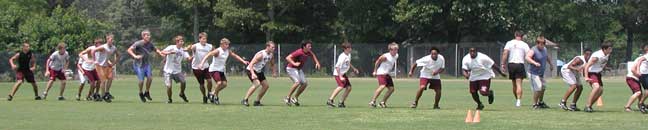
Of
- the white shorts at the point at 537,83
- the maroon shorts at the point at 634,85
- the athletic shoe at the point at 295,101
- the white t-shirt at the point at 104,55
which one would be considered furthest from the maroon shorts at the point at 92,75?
the maroon shorts at the point at 634,85

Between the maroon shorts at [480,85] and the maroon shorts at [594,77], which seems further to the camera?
the maroon shorts at [480,85]

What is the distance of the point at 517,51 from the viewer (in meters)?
19.6

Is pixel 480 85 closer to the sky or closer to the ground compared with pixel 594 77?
closer to the ground

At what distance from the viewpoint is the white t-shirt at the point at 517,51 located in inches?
770

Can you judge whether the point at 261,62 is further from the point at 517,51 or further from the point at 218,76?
the point at 517,51

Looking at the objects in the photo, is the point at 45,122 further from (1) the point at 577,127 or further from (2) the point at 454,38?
(2) the point at 454,38

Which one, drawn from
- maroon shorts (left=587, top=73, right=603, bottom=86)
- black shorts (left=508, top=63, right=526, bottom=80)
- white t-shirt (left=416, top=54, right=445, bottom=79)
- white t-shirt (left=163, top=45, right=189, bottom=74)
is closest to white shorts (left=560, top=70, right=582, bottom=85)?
maroon shorts (left=587, top=73, right=603, bottom=86)

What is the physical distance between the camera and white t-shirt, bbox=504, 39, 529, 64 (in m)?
19.5

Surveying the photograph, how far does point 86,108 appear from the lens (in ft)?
61.3

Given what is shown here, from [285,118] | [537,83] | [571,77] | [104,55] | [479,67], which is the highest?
[104,55]

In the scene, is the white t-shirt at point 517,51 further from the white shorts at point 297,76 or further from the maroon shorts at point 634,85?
the white shorts at point 297,76

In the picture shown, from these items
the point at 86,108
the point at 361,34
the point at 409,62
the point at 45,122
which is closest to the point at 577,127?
the point at 45,122

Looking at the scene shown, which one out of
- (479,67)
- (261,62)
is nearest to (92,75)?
(261,62)

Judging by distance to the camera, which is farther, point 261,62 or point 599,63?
point 261,62
